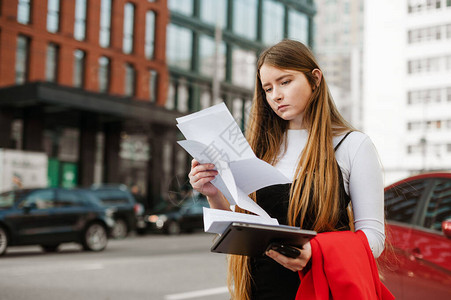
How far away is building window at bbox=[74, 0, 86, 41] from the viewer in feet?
97.5

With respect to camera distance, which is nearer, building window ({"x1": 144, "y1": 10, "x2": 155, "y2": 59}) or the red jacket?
the red jacket

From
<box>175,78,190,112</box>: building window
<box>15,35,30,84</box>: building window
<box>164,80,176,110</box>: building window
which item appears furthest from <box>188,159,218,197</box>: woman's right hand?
<box>175,78,190,112</box>: building window

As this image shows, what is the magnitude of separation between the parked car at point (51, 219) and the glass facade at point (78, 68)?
15628 millimetres

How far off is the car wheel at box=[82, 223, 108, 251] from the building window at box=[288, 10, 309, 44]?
33.5 metres

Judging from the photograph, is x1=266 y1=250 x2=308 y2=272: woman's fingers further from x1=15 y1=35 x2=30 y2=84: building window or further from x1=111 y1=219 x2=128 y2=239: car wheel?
x1=15 y1=35 x2=30 y2=84: building window

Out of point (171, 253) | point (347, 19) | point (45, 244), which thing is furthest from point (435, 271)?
point (347, 19)

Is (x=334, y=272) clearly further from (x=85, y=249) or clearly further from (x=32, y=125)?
(x=32, y=125)

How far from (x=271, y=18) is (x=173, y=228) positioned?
25.4 metres

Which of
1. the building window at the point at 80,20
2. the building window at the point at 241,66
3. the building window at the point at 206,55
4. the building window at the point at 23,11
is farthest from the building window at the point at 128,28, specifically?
the building window at the point at 241,66

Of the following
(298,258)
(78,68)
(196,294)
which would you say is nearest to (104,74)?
(78,68)

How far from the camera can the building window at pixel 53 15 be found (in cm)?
2828

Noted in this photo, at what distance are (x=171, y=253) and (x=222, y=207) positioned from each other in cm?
1179

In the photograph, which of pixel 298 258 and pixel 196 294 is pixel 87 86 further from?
pixel 298 258

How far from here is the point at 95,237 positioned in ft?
48.7
